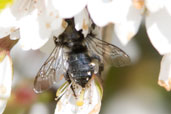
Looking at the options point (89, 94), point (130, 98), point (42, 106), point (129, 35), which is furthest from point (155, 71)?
point (129, 35)

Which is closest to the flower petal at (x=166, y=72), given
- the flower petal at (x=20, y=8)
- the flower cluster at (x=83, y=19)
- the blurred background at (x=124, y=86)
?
the flower cluster at (x=83, y=19)

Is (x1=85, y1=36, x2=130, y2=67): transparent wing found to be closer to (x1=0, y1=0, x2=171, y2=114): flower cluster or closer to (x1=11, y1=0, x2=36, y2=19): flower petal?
(x1=0, y1=0, x2=171, y2=114): flower cluster

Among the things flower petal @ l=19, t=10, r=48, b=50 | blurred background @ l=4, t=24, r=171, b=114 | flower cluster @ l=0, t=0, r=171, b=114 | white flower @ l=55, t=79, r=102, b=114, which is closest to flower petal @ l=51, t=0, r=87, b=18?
flower cluster @ l=0, t=0, r=171, b=114

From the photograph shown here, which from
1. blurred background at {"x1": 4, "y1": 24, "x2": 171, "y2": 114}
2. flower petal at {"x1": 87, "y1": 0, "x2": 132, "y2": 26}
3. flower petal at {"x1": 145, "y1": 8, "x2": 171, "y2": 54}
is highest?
flower petal at {"x1": 87, "y1": 0, "x2": 132, "y2": 26}

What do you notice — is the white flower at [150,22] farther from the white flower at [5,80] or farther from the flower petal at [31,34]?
the white flower at [5,80]

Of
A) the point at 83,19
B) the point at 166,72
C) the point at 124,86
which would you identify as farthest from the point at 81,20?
the point at 124,86

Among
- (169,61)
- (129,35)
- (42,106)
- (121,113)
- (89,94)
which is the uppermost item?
(129,35)

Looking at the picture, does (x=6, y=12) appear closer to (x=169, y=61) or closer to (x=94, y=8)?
(x=94, y=8)
